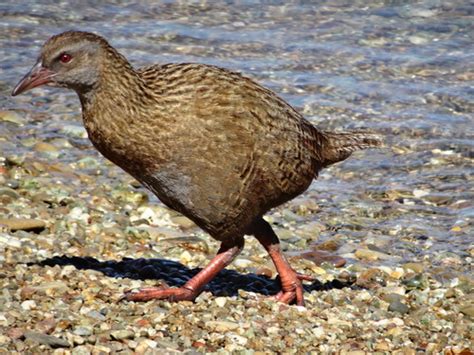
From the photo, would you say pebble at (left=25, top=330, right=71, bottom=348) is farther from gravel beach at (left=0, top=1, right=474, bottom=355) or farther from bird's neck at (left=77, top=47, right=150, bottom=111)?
bird's neck at (left=77, top=47, right=150, bottom=111)

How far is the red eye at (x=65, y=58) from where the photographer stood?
7.06 m

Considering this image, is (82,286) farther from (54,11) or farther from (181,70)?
(54,11)

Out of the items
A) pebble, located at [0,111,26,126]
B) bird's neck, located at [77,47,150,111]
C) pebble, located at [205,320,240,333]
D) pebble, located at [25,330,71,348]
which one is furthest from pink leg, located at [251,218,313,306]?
pebble, located at [0,111,26,126]

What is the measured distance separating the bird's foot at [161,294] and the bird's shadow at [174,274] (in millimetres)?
314

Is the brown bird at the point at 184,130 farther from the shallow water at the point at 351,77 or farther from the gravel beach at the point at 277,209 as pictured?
the shallow water at the point at 351,77

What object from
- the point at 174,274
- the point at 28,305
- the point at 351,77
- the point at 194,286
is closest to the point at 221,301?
the point at 194,286

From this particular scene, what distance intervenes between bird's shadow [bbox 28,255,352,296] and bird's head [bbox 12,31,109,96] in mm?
1304

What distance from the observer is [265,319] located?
7.17m

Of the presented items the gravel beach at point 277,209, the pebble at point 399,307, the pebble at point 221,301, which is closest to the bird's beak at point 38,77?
the gravel beach at point 277,209

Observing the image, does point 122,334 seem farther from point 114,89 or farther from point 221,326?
point 114,89

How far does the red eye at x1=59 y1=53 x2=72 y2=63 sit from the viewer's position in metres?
7.06

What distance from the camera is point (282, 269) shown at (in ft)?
25.6

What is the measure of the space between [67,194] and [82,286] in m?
2.07

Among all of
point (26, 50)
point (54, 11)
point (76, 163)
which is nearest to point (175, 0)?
point (54, 11)
